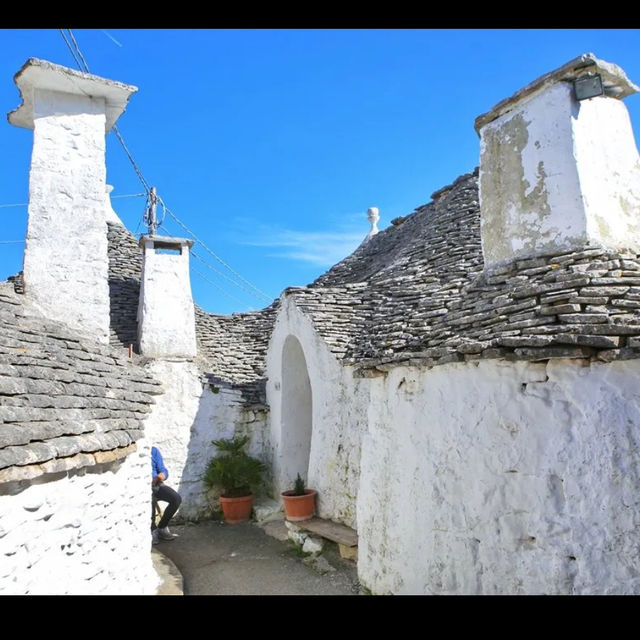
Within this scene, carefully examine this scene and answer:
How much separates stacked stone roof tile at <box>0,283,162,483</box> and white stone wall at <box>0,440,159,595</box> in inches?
9.6

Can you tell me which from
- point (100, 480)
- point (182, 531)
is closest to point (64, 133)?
point (100, 480)

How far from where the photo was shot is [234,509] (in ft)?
32.6

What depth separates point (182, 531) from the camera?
958 cm

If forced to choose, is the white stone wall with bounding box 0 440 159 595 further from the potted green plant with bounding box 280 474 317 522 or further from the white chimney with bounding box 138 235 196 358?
the white chimney with bounding box 138 235 196 358

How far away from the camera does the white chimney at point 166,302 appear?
422 inches

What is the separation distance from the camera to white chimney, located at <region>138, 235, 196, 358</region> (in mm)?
10711

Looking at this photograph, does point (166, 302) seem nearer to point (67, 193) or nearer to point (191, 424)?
point (191, 424)

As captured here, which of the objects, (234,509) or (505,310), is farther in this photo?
(234,509)

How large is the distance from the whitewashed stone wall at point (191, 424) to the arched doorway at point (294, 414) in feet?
3.13

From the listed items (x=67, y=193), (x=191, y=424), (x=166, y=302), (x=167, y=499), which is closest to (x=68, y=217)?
(x=67, y=193)

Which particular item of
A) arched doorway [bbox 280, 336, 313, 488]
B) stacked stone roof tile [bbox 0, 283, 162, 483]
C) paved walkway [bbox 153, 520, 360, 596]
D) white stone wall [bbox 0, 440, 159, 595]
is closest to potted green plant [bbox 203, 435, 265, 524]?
paved walkway [bbox 153, 520, 360, 596]

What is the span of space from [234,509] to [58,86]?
7.53 m

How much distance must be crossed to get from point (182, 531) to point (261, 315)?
568cm

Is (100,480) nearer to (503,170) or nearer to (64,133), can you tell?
(503,170)
